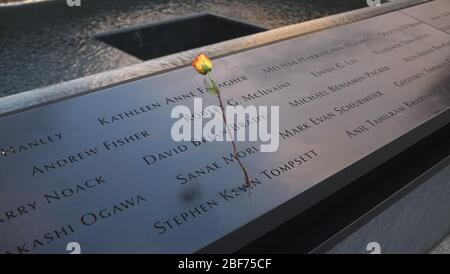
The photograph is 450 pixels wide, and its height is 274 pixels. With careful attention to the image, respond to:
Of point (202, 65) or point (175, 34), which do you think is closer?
point (202, 65)

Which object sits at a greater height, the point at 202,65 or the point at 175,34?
the point at 202,65

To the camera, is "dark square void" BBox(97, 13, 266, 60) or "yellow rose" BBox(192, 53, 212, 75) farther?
"dark square void" BBox(97, 13, 266, 60)

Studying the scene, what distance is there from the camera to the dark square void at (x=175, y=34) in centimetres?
467

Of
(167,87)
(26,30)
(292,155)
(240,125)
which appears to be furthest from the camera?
(26,30)

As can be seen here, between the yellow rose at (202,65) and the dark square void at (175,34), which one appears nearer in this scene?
the yellow rose at (202,65)

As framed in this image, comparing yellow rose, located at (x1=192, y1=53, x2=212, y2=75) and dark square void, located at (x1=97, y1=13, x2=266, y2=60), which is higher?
yellow rose, located at (x1=192, y1=53, x2=212, y2=75)

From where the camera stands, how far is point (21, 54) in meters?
3.90

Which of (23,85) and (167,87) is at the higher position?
(167,87)

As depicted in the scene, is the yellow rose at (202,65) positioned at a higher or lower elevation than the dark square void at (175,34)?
higher

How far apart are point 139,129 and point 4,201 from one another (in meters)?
0.64

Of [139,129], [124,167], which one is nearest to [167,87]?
[139,129]

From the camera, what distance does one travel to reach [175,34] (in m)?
5.00

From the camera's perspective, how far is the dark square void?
4.67 meters

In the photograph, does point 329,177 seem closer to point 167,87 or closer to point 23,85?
point 167,87
